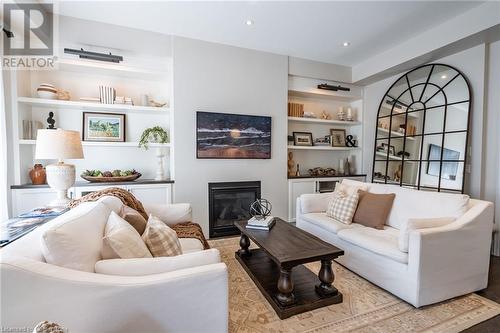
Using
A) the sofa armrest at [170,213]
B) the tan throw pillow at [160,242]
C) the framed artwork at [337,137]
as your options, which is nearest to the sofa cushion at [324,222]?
the sofa armrest at [170,213]

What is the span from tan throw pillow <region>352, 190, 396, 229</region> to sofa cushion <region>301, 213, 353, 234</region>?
0.17 meters

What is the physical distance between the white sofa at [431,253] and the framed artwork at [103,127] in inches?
127

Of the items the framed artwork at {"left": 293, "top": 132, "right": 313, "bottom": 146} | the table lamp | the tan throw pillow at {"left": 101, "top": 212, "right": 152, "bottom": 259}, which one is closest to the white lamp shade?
the table lamp

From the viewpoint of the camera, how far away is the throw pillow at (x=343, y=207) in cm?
262

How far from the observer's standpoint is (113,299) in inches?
38.7

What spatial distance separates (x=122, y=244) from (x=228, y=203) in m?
2.32

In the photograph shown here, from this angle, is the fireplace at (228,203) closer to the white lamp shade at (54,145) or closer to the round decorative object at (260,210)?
the round decorative object at (260,210)

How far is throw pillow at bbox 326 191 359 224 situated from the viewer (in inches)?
103

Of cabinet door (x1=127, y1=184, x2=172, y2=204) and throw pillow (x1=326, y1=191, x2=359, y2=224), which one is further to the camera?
cabinet door (x1=127, y1=184, x2=172, y2=204)

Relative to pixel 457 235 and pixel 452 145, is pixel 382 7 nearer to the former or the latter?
pixel 452 145

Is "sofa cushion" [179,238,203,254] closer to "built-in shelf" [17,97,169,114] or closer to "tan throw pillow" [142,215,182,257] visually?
"tan throw pillow" [142,215,182,257]

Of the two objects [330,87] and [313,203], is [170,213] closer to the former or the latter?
[313,203]

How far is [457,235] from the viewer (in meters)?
1.78

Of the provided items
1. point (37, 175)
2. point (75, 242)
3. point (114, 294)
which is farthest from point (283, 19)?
point (37, 175)
